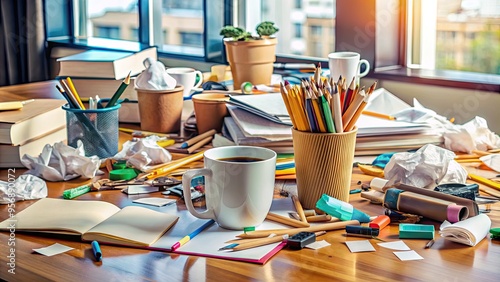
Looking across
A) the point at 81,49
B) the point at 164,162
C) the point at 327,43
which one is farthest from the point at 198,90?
the point at 81,49

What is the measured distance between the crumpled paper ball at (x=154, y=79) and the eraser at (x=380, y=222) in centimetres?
73

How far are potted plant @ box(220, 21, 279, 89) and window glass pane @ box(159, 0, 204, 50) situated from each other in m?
1.32

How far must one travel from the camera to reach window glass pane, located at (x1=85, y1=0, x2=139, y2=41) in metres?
3.62

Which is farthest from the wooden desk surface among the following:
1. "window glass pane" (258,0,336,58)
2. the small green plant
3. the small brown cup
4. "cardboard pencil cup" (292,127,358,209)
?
"window glass pane" (258,0,336,58)

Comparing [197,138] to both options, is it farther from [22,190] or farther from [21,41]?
[21,41]

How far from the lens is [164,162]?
1.40 meters

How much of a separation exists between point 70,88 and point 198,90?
1.81 feet

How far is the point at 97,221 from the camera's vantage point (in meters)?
1.05

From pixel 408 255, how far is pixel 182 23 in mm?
2548

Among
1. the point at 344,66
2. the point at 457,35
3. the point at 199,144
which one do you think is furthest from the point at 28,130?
the point at 457,35

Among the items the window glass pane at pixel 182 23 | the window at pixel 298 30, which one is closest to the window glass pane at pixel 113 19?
the window glass pane at pixel 182 23

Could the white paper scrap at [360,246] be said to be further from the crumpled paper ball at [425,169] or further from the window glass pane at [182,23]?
the window glass pane at [182,23]

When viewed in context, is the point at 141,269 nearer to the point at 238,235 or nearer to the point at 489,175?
the point at 238,235

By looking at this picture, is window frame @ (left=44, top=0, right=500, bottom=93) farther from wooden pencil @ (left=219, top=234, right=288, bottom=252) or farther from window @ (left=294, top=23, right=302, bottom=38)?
wooden pencil @ (left=219, top=234, right=288, bottom=252)
